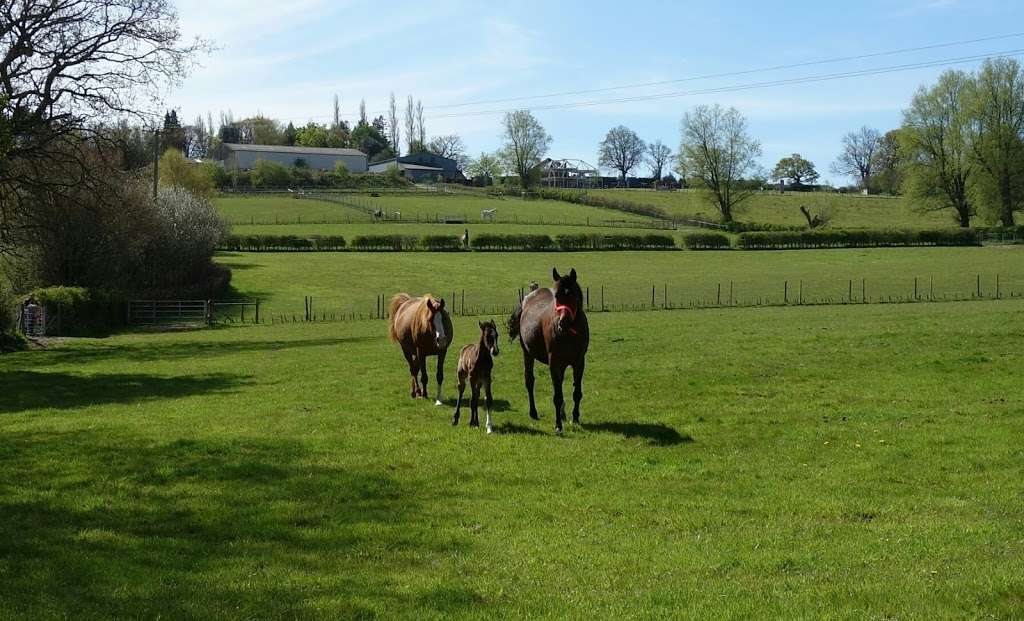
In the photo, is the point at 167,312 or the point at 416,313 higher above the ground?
the point at 416,313

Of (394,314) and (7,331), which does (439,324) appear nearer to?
(394,314)

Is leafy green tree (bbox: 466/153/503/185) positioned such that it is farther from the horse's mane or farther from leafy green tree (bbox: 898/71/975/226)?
the horse's mane

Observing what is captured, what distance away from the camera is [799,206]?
132m

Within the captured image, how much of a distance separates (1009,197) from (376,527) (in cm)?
10144

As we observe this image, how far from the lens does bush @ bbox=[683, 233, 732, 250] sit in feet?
306

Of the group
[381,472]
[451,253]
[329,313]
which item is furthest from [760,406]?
[451,253]

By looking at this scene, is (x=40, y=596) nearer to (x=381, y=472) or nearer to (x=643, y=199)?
(x=381, y=472)

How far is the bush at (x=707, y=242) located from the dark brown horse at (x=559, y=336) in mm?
78314

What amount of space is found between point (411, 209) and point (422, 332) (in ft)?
350

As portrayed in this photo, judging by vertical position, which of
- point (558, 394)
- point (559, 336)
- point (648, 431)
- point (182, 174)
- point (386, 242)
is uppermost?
point (182, 174)

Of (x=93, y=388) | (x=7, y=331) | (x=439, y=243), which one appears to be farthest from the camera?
(x=439, y=243)

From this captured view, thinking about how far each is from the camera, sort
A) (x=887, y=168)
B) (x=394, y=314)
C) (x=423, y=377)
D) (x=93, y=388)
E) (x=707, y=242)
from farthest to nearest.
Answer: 1. (x=887, y=168)
2. (x=707, y=242)
3. (x=93, y=388)
4. (x=394, y=314)
5. (x=423, y=377)

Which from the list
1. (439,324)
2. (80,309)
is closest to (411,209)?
(80,309)

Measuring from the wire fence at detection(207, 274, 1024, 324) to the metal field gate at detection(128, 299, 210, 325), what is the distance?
137 cm
